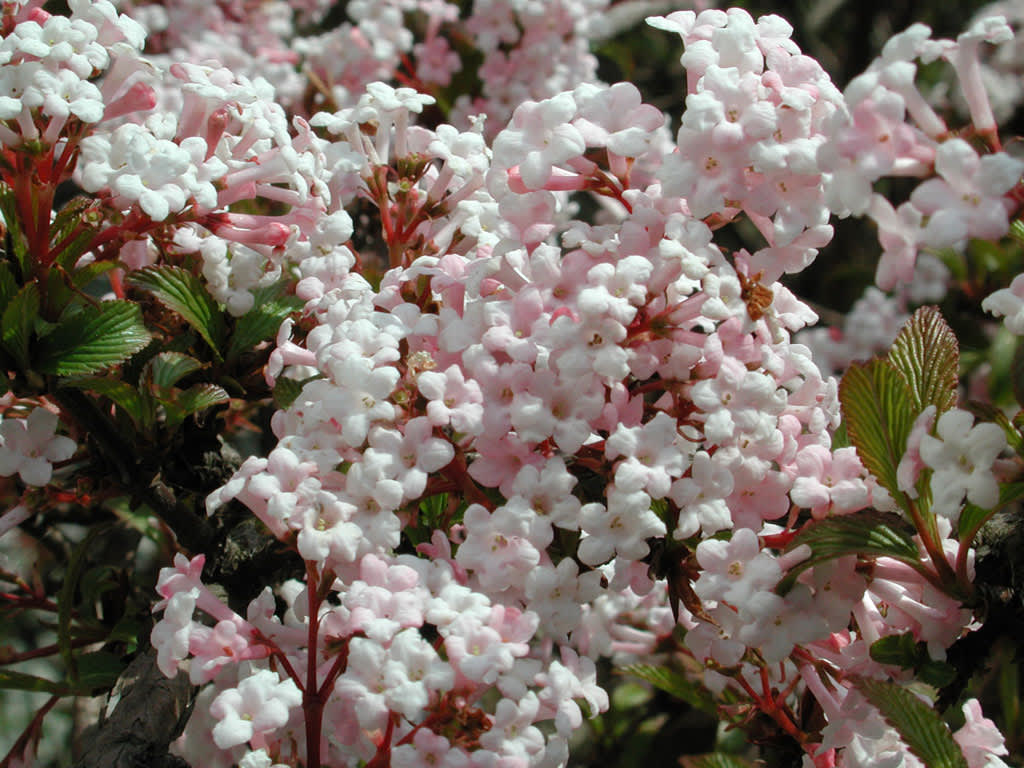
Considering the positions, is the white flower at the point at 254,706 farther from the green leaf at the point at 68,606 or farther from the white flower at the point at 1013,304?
the white flower at the point at 1013,304

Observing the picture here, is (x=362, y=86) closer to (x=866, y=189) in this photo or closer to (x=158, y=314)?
(x=158, y=314)

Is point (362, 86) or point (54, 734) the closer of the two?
point (54, 734)

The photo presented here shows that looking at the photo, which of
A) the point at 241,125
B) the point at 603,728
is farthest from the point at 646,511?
the point at 603,728

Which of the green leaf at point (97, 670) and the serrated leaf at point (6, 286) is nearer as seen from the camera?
the serrated leaf at point (6, 286)

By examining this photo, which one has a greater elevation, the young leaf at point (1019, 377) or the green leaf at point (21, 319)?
the young leaf at point (1019, 377)

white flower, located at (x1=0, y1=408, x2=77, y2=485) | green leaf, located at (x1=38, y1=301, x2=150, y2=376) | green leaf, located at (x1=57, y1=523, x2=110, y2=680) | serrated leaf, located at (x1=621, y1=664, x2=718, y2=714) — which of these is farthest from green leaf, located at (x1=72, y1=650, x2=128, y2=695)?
serrated leaf, located at (x1=621, y1=664, x2=718, y2=714)

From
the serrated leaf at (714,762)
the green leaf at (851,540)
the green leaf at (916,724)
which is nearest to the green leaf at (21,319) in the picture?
the green leaf at (851,540)

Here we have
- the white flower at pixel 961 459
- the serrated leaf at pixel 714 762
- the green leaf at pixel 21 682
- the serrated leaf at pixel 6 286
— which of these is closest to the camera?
the white flower at pixel 961 459

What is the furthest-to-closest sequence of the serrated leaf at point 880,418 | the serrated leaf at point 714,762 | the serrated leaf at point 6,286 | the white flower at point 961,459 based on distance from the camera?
the serrated leaf at point 714,762
the serrated leaf at point 6,286
the serrated leaf at point 880,418
the white flower at point 961,459
